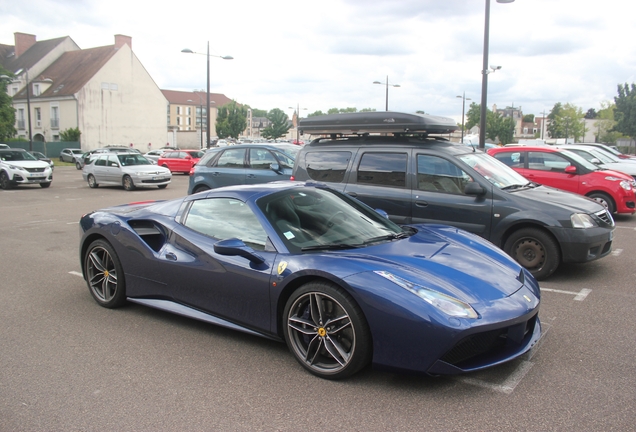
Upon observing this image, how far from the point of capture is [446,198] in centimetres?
701

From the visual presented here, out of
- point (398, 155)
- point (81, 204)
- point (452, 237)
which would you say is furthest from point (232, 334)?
point (81, 204)

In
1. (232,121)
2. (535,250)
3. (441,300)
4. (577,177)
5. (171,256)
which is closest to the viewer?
(441,300)

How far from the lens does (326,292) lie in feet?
11.9

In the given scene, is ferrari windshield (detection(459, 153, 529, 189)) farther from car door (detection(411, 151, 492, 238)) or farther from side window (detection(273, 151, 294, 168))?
side window (detection(273, 151, 294, 168))

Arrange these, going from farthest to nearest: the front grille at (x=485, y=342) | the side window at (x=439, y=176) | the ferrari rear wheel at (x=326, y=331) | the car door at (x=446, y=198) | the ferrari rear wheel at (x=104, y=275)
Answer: the side window at (x=439, y=176) → the car door at (x=446, y=198) → the ferrari rear wheel at (x=104, y=275) → the ferrari rear wheel at (x=326, y=331) → the front grille at (x=485, y=342)

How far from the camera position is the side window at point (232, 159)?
12242mm

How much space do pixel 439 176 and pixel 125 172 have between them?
16.9 metres

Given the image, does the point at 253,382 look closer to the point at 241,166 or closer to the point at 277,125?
the point at 241,166

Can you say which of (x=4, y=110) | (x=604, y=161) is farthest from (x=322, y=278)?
(x=4, y=110)

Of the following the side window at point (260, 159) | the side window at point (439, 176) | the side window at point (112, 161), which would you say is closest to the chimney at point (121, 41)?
Answer: the side window at point (112, 161)

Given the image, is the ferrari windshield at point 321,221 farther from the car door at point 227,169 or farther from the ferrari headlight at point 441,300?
the car door at point 227,169

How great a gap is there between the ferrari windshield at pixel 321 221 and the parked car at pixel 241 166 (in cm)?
700

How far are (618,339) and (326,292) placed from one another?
8.47 ft

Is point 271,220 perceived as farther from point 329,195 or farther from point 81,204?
point 81,204
